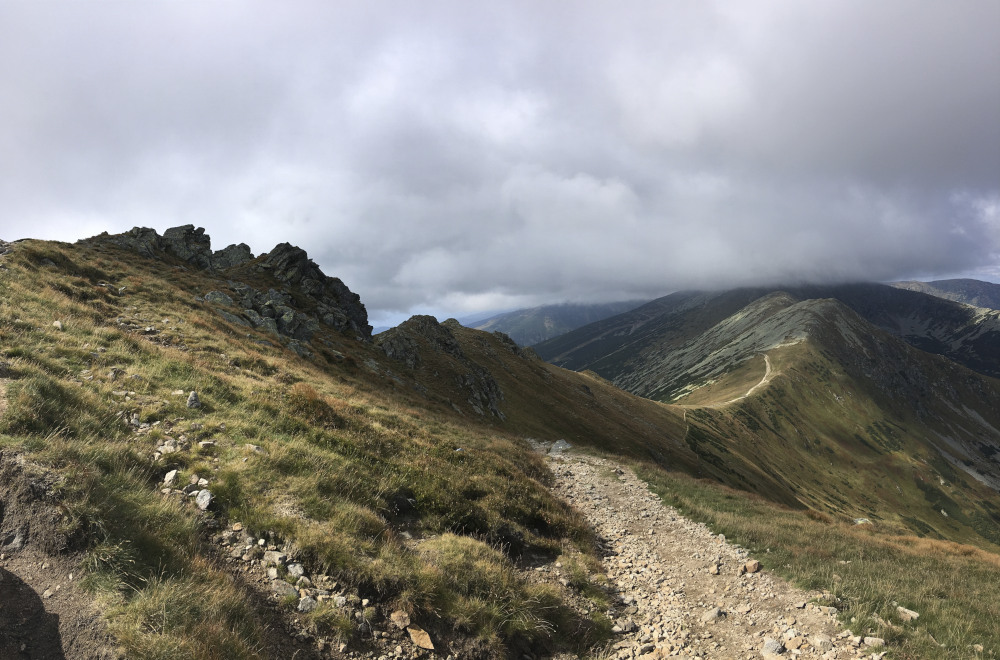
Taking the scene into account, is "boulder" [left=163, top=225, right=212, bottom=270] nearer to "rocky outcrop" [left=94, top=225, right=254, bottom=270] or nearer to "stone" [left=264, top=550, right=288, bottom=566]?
"rocky outcrop" [left=94, top=225, right=254, bottom=270]

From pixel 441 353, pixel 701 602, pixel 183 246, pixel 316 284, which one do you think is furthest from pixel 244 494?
pixel 183 246

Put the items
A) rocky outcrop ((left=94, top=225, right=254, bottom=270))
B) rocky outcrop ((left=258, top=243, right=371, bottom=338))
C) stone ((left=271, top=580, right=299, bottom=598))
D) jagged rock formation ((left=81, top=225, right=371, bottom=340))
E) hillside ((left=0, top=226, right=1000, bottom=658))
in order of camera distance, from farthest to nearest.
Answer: rocky outcrop ((left=258, top=243, right=371, bottom=338)), rocky outcrop ((left=94, top=225, right=254, bottom=270)), jagged rock formation ((left=81, top=225, right=371, bottom=340)), stone ((left=271, top=580, right=299, bottom=598)), hillside ((left=0, top=226, right=1000, bottom=658))

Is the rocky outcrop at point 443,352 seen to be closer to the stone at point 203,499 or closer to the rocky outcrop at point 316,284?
the rocky outcrop at point 316,284

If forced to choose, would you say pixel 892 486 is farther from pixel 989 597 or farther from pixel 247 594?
pixel 247 594

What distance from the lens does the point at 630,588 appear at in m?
13.9

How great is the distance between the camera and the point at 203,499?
10031mm

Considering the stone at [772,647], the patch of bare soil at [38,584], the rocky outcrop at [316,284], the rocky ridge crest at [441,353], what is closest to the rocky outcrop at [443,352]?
Answer: the rocky ridge crest at [441,353]

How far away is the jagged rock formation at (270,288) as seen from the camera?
4369 centimetres

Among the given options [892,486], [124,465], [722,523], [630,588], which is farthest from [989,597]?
[892,486]

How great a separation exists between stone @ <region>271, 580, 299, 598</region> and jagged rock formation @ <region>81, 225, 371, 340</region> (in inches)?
1371

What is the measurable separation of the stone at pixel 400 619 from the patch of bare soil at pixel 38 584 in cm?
467

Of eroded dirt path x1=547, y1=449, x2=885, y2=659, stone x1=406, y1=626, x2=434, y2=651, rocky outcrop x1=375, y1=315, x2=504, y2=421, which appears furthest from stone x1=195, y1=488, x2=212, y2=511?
rocky outcrop x1=375, y1=315, x2=504, y2=421

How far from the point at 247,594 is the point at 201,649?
1.92 meters

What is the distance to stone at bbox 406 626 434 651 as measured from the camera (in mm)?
8664
